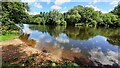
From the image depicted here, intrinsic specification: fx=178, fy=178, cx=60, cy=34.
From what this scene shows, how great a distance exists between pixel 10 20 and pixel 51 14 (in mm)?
17060

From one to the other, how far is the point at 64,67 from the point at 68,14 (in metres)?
24.8

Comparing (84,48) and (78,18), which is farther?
(78,18)

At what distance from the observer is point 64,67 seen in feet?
19.6

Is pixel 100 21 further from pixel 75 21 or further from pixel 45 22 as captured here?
pixel 45 22

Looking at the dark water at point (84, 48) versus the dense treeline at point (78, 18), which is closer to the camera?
the dark water at point (84, 48)

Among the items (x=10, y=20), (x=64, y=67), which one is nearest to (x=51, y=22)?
(x=10, y=20)

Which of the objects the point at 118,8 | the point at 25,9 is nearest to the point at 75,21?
the point at 118,8

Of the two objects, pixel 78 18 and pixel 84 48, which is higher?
pixel 78 18

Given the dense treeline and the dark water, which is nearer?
the dark water

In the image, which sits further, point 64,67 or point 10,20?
point 10,20

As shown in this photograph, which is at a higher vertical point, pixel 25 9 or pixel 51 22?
pixel 25 9

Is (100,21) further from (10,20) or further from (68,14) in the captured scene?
(10,20)

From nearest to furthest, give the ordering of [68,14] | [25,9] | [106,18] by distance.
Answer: [25,9], [68,14], [106,18]

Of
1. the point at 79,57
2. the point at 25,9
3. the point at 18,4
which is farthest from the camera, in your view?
the point at 25,9
